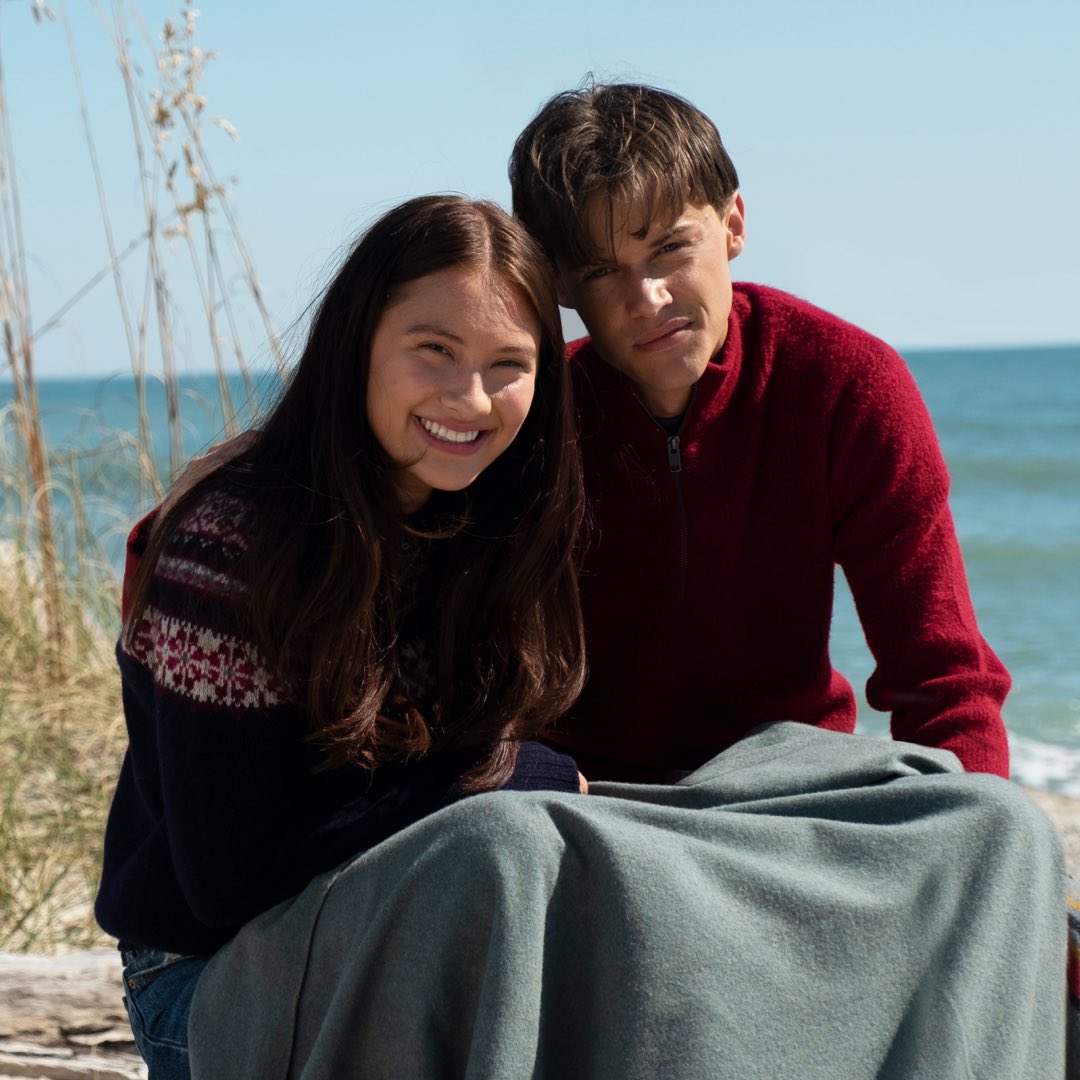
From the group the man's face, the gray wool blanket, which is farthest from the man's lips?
the gray wool blanket

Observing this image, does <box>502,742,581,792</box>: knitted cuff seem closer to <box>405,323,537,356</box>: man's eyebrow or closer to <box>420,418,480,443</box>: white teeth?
<box>420,418,480,443</box>: white teeth

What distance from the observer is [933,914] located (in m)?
1.49

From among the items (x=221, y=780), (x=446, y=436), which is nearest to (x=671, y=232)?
(x=446, y=436)

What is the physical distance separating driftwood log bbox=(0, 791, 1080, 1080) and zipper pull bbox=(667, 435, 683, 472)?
3.87 feet

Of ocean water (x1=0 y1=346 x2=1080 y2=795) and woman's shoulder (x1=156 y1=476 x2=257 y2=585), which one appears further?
ocean water (x1=0 y1=346 x2=1080 y2=795)

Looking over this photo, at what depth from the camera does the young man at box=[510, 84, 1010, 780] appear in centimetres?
197

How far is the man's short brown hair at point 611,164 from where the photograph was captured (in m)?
1.94

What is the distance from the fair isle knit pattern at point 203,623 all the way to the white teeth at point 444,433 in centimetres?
24

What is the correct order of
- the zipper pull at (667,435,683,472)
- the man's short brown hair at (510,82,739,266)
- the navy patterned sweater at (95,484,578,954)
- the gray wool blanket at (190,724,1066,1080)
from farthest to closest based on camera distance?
the zipper pull at (667,435,683,472)
the man's short brown hair at (510,82,739,266)
the navy patterned sweater at (95,484,578,954)
the gray wool blanket at (190,724,1066,1080)

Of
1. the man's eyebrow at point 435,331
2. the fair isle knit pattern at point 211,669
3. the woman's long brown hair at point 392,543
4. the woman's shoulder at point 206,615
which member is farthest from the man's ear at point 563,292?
the fair isle knit pattern at point 211,669

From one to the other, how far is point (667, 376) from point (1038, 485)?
49.8 feet

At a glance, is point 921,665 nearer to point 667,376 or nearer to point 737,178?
point 667,376

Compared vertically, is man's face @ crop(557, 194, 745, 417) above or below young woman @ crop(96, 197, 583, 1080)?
above

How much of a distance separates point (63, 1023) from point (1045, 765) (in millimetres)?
4674
